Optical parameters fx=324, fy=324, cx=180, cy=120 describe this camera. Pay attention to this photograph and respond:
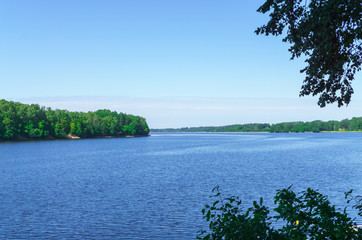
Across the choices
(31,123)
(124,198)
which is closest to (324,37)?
(124,198)

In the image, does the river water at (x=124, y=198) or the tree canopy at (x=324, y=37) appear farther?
the river water at (x=124, y=198)

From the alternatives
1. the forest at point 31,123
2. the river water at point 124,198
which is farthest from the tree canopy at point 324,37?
the forest at point 31,123

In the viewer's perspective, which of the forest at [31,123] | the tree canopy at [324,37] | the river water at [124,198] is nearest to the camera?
the tree canopy at [324,37]

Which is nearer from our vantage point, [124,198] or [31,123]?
[124,198]

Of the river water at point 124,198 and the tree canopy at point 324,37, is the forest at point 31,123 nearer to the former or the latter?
the river water at point 124,198

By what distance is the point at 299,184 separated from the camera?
35625 mm

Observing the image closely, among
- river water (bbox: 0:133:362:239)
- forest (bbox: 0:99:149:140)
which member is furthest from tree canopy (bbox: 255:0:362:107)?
forest (bbox: 0:99:149:140)

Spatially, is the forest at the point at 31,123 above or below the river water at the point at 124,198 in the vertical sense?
above

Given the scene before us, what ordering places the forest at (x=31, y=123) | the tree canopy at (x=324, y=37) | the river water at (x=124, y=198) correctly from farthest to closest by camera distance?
the forest at (x=31, y=123) → the river water at (x=124, y=198) → the tree canopy at (x=324, y=37)

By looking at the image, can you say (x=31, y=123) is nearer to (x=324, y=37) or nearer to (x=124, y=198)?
(x=124, y=198)

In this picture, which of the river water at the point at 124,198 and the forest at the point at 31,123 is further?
the forest at the point at 31,123

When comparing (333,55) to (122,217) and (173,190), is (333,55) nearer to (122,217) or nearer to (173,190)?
(122,217)

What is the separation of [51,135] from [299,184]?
172 m

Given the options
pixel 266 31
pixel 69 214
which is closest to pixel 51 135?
pixel 69 214
